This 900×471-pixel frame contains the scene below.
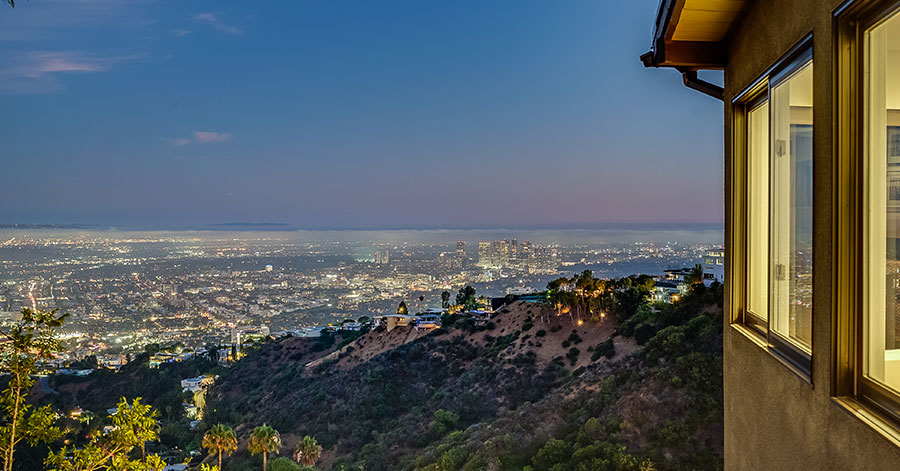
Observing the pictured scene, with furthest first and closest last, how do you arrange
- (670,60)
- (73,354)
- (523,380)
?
(73,354) < (523,380) < (670,60)

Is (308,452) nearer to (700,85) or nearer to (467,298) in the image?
(700,85)

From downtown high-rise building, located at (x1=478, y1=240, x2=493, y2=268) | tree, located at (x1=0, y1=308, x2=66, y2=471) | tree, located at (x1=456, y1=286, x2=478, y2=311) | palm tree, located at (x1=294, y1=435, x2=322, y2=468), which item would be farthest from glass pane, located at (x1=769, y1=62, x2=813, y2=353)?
downtown high-rise building, located at (x1=478, y1=240, x2=493, y2=268)

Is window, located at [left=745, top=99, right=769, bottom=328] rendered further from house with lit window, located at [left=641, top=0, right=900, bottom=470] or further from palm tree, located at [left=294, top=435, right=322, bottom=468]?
palm tree, located at [left=294, top=435, right=322, bottom=468]

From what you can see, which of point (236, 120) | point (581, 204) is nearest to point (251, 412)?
point (581, 204)

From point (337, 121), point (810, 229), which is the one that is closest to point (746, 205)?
point (810, 229)

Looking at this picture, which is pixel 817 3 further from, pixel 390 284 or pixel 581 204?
pixel 581 204
